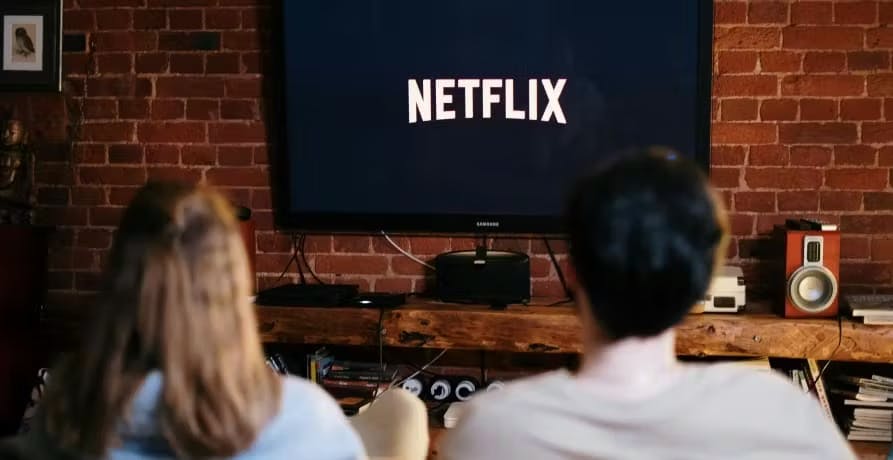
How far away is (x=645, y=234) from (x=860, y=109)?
8.68ft

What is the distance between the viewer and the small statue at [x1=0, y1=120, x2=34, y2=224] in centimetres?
385

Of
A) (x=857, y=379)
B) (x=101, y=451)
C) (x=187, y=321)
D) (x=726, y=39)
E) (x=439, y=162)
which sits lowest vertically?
(x=857, y=379)

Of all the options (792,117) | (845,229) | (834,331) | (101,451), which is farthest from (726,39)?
(101,451)

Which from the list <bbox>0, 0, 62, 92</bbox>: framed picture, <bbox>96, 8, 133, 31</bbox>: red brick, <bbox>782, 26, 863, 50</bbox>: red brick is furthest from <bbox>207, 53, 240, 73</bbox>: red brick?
<bbox>782, 26, 863, 50</bbox>: red brick

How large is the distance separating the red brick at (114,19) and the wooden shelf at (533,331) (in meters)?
1.29

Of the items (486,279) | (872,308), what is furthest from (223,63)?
(872,308)

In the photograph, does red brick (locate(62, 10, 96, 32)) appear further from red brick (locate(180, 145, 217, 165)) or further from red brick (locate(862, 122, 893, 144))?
red brick (locate(862, 122, 893, 144))

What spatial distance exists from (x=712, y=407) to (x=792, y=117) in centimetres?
256

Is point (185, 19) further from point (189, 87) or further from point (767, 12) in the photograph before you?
point (767, 12)

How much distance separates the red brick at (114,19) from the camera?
3.94 meters

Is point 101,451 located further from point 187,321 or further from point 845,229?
point 845,229

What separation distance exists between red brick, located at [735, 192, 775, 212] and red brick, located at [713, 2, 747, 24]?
606 millimetres

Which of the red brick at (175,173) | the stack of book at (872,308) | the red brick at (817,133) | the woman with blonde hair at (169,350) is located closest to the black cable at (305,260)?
the red brick at (175,173)

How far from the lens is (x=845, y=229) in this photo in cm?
359
